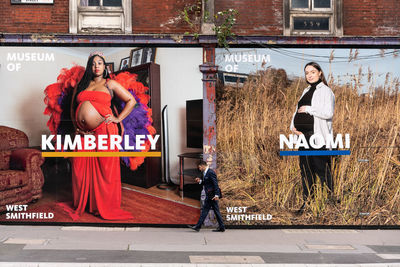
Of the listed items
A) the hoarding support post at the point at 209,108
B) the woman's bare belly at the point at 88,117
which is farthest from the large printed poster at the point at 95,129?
the hoarding support post at the point at 209,108

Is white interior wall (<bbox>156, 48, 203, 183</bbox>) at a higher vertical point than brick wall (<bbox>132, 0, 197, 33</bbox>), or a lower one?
lower

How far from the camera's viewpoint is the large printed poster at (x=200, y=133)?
9.07m

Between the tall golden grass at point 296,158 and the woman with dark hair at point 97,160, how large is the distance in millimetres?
2363

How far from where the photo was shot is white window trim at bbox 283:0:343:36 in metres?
9.95

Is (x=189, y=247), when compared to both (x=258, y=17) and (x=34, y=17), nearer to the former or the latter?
(x=258, y=17)

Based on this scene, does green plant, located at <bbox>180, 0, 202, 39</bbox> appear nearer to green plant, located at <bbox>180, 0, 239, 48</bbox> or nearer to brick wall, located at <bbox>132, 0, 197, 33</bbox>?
green plant, located at <bbox>180, 0, 239, 48</bbox>

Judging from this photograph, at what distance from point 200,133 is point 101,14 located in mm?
3806

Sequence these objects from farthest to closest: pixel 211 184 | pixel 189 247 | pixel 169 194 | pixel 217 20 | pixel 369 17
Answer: pixel 369 17, pixel 217 20, pixel 169 194, pixel 211 184, pixel 189 247

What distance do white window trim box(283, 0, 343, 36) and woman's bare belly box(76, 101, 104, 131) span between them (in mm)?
4872

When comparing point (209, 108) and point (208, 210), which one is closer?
point (208, 210)

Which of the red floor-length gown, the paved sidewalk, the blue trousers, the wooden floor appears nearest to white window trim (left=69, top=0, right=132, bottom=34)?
the red floor-length gown

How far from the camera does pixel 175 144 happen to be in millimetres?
9141

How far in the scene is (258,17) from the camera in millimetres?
9898

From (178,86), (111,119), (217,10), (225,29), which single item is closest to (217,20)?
(217,10)
